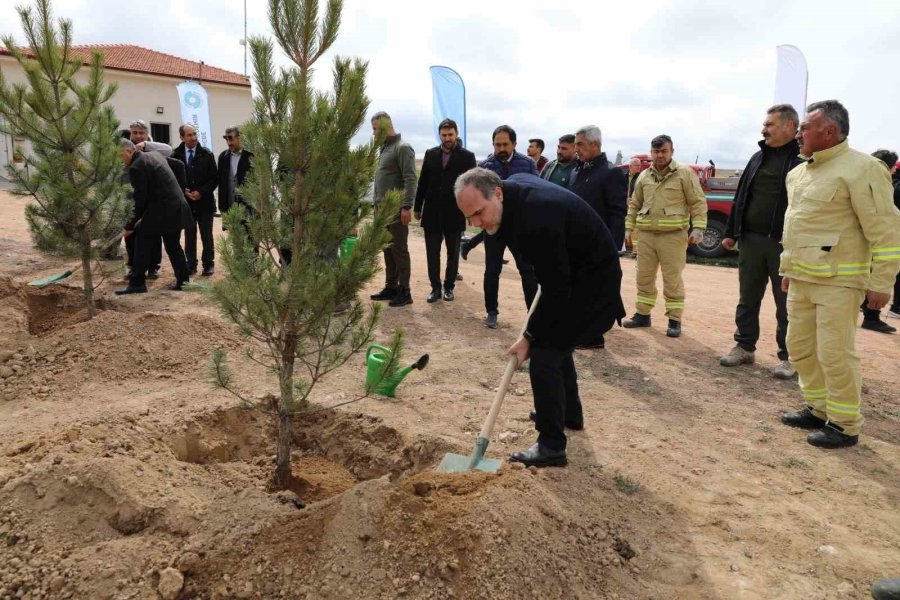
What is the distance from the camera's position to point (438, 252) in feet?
21.0

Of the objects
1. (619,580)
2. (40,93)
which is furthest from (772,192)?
(40,93)

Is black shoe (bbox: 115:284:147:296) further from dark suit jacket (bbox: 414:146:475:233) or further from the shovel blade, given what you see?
the shovel blade

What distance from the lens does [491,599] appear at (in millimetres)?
2119

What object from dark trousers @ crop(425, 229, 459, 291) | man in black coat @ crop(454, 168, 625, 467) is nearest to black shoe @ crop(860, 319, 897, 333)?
dark trousers @ crop(425, 229, 459, 291)

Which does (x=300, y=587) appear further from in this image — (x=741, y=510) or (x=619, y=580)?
→ (x=741, y=510)

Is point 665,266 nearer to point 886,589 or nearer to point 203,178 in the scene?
point 886,589

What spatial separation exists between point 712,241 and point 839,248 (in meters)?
8.43

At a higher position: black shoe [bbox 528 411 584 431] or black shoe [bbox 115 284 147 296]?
black shoe [bbox 115 284 147 296]

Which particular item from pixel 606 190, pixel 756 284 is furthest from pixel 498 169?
pixel 756 284

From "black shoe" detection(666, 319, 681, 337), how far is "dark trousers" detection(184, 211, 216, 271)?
209 inches

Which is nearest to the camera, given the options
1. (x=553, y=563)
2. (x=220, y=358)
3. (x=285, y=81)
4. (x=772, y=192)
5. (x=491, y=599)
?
(x=491, y=599)

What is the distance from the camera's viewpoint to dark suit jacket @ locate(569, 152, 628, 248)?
4926 mm

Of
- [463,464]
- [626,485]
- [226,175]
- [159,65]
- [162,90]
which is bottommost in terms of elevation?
[626,485]

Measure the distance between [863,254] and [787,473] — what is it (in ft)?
4.40
